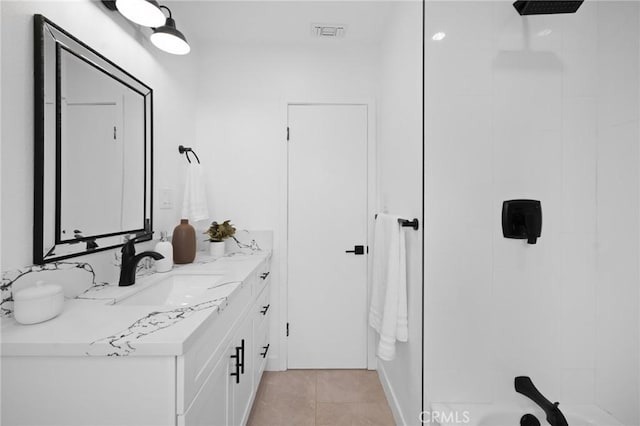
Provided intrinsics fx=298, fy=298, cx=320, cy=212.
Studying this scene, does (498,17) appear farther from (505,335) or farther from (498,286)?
(505,335)

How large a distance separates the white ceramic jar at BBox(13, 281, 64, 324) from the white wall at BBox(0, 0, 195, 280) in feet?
0.41

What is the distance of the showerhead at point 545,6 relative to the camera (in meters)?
0.62

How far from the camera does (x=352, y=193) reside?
2260 millimetres

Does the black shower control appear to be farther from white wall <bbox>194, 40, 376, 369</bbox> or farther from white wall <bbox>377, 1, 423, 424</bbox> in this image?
white wall <bbox>194, 40, 376, 369</bbox>

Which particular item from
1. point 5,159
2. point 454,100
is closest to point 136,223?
point 5,159

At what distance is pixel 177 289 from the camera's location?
58.3 inches

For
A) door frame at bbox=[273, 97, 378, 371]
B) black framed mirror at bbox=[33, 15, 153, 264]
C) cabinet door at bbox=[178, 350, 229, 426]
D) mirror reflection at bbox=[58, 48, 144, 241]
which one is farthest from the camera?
door frame at bbox=[273, 97, 378, 371]

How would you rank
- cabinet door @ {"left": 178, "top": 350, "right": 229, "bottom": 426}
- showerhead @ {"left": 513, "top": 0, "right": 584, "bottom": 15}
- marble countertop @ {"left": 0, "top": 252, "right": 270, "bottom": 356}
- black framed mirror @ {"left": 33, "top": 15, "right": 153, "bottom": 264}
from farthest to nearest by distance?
1. black framed mirror @ {"left": 33, "top": 15, "right": 153, "bottom": 264}
2. cabinet door @ {"left": 178, "top": 350, "right": 229, "bottom": 426}
3. marble countertop @ {"left": 0, "top": 252, "right": 270, "bottom": 356}
4. showerhead @ {"left": 513, "top": 0, "right": 584, "bottom": 15}

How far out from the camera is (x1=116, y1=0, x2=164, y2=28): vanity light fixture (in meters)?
1.26

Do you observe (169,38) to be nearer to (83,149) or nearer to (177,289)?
(83,149)

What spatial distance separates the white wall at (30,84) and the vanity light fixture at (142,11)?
10 centimetres

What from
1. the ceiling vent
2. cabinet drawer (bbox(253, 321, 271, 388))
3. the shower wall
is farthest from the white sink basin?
the ceiling vent
